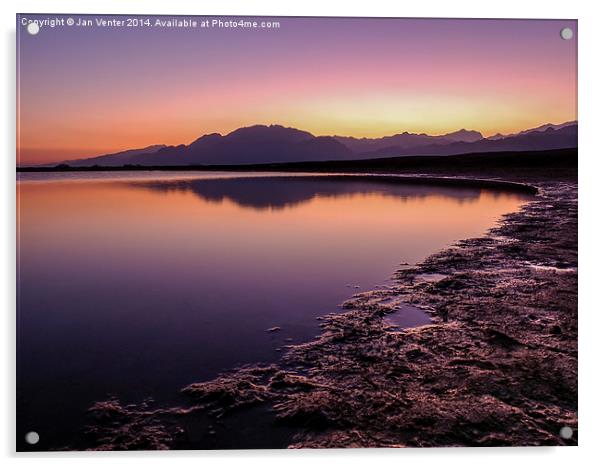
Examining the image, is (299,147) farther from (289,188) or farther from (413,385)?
(413,385)

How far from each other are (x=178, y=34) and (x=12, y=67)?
1.33 m

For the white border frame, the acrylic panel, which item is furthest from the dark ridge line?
the white border frame

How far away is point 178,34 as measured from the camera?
166 inches

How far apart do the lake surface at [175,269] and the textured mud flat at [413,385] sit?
0.76 ft

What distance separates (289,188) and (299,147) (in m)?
1.69

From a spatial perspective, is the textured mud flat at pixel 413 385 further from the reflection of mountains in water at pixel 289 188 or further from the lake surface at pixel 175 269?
the reflection of mountains in water at pixel 289 188

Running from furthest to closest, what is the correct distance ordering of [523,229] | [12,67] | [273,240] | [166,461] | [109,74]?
1. [523,229]
2. [273,240]
3. [109,74]
4. [12,67]
5. [166,461]

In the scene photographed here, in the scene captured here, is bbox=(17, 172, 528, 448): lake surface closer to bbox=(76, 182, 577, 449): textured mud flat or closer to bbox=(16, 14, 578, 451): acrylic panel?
bbox=(16, 14, 578, 451): acrylic panel

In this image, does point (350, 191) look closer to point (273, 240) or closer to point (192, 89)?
point (273, 240)

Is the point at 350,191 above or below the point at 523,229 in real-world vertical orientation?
above

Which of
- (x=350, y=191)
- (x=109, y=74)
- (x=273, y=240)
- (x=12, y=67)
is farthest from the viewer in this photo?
(x=350, y=191)

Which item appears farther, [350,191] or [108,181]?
[350,191]

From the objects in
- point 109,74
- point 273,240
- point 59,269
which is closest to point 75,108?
point 109,74
